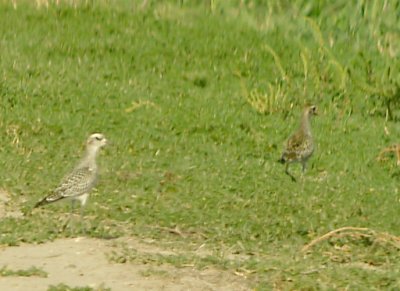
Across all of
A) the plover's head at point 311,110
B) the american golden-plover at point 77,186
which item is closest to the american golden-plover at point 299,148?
the plover's head at point 311,110

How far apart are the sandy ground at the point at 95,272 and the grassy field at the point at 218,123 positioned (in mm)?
200

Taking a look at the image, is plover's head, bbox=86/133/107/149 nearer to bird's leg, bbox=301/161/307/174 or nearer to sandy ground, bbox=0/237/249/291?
sandy ground, bbox=0/237/249/291

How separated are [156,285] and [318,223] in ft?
8.56

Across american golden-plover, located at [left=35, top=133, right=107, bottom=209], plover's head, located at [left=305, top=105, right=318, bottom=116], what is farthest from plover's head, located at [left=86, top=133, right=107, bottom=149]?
plover's head, located at [left=305, top=105, right=318, bottom=116]

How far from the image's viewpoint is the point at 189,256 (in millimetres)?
9547

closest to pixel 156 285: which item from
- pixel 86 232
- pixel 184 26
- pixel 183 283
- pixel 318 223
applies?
pixel 183 283

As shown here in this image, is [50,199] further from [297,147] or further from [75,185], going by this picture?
[297,147]

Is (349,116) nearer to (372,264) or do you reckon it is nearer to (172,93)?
(172,93)

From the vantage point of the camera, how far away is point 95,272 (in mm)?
9055

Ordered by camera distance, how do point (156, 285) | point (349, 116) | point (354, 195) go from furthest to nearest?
1. point (349, 116)
2. point (354, 195)
3. point (156, 285)

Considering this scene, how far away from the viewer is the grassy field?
10.5 meters

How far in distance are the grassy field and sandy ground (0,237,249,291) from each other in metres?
0.20

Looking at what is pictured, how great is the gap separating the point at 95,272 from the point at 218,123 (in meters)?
5.23

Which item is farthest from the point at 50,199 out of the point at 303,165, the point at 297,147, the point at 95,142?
the point at 303,165
